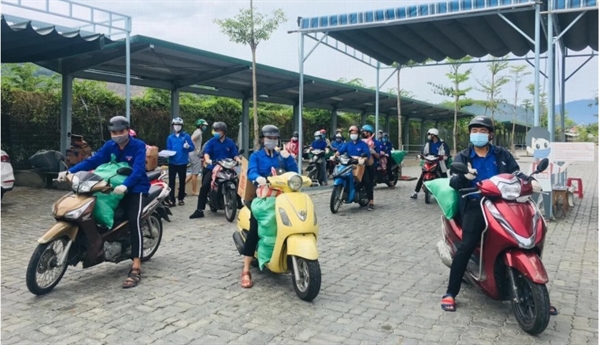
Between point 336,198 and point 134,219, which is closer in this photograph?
point 134,219

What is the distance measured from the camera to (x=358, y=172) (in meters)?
9.14

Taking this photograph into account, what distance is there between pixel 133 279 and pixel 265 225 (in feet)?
4.39

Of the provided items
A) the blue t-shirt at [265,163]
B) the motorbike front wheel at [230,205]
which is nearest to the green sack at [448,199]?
the blue t-shirt at [265,163]

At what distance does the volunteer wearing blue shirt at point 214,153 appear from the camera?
26.7 ft

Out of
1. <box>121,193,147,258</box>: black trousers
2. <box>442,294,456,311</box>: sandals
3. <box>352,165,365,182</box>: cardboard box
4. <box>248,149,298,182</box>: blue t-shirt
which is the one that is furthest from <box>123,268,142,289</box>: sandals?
<box>352,165,365,182</box>: cardboard box

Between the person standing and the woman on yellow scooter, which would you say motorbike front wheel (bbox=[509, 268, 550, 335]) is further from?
the person standing

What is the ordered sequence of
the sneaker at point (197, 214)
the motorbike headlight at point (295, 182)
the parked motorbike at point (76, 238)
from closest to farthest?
the parked motorbike at point (76, 238) < the motorbike headlight at point (295, 182) < the sneaker at point (197, 214)

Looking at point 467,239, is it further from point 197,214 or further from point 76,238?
point 197,214

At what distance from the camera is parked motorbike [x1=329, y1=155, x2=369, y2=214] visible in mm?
9008

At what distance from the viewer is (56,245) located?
14.2 ft

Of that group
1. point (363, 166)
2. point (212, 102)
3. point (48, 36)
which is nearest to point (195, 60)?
point (48, 36)

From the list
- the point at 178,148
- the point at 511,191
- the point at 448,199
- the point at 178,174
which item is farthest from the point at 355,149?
the point at 511,191

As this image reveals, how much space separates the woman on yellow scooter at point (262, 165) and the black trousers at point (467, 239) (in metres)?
1.71

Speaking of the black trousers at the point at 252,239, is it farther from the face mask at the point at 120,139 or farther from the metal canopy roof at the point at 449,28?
the metal canopy roof at the point at 449,28
